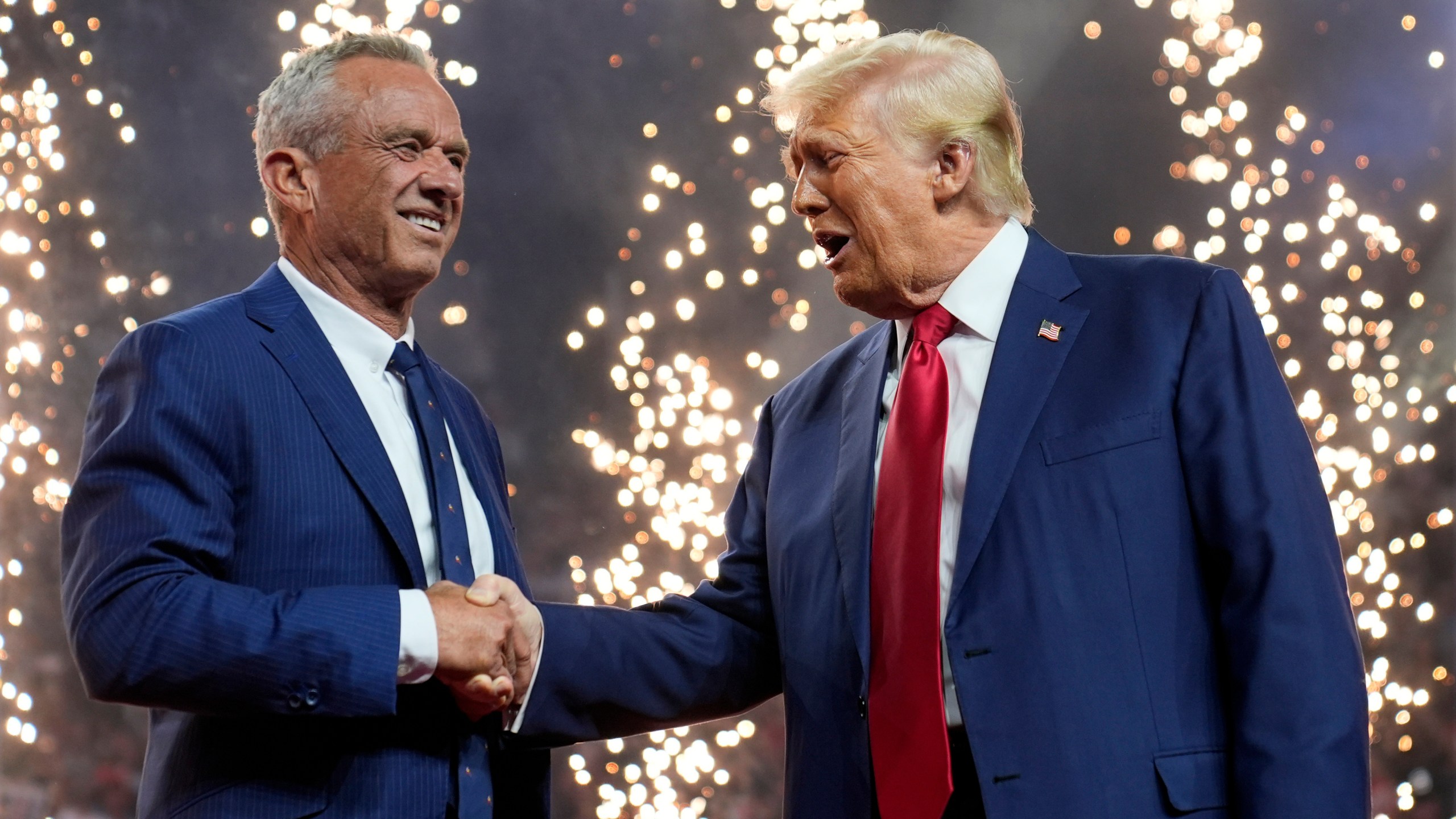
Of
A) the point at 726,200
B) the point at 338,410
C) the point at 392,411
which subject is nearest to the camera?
the point at 338,410

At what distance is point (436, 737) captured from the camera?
62.7 inches

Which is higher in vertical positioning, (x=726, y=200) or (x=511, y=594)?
(x=726, y=200)

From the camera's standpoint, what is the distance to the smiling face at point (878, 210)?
6.08ft

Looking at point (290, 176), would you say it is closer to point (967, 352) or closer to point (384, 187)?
point (384, 187)

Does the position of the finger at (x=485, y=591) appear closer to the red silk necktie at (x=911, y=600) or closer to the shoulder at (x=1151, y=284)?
the red silk necktie at (x=911, y=600)

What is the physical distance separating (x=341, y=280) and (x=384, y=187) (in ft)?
0.53

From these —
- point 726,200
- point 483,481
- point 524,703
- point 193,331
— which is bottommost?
point 524,703

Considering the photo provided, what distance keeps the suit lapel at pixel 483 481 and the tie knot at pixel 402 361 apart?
7 centimetres

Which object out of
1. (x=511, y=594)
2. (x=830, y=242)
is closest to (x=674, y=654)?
(x=511, y=594)

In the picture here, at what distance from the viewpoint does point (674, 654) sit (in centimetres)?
201

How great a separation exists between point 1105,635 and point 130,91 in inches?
141

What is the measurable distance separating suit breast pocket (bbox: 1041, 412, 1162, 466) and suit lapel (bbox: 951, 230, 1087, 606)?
0.14 ft

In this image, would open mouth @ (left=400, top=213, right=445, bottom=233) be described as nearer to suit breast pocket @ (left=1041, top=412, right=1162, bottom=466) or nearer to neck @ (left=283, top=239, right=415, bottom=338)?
neck @ (left=283, top=239, right=415, bottom=338)

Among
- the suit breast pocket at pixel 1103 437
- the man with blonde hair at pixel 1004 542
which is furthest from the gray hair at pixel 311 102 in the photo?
the suit breast pocket at pixel 1103 437
